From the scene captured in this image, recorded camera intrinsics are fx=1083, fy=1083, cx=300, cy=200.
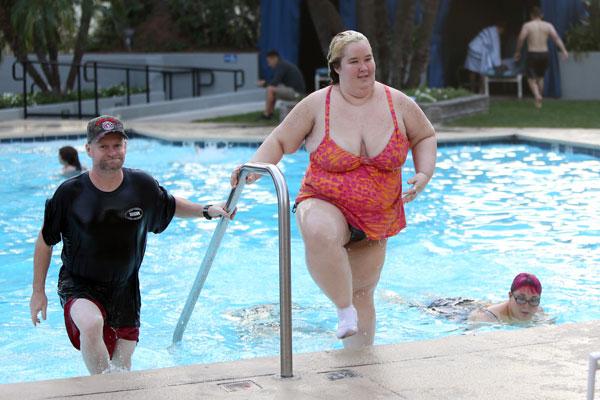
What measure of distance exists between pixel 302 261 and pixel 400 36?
963cm

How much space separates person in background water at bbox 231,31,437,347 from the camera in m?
4.61

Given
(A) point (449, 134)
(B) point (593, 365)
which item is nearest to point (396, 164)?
(B) point (593, 365)

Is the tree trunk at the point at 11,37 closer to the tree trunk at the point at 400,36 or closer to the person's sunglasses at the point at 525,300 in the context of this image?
the tree trunk at the point at 400,36

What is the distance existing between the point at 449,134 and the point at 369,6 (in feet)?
9.93

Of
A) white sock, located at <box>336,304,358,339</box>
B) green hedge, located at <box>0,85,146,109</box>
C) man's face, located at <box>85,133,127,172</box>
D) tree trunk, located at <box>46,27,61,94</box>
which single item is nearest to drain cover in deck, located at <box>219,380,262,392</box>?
white sock, located at <box>336,304,358,339</box>

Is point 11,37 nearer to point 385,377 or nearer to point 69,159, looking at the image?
point 69,159

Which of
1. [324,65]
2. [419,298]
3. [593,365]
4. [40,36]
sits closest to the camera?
[593,365]

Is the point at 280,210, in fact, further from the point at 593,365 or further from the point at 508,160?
the point at 508,160

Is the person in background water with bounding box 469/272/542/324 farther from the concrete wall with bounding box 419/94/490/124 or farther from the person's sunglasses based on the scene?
the concrete wall with bounding box 419/94/490/124

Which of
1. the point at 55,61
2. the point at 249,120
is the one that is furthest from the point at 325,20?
the point at 55,61

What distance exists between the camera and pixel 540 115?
60.0 feet

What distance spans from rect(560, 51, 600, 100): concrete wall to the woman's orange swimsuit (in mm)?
18278

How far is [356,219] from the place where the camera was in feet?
15.5

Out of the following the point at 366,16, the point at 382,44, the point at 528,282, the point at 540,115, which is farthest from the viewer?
the point at 540,115
